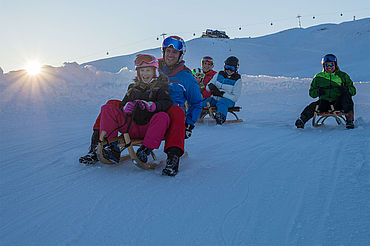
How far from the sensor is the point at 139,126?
11.8 ft

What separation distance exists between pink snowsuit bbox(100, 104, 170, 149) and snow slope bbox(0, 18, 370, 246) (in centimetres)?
34

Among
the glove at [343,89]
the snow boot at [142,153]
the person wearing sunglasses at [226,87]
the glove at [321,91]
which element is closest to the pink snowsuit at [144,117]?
the snow boot at [142,153]

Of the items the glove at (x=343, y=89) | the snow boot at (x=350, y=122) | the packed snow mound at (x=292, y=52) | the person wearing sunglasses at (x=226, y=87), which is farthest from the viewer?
the packed snow mound at (x=292, y=52)

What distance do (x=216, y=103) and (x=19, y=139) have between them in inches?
161

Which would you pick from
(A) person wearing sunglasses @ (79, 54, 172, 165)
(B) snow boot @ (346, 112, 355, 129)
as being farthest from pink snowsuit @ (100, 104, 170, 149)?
(B) snow boot @ (346, 112, 355, 129)

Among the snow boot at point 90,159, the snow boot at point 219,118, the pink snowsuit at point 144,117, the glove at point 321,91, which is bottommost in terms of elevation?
the snow boot at point 219,118

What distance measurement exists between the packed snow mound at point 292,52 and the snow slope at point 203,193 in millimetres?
27050

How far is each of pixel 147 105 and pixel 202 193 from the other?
103 centimetres

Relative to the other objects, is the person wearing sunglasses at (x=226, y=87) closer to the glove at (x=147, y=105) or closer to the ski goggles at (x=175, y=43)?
the ski goggles at (x=175, y=43)

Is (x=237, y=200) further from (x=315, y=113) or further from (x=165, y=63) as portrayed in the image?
(x=315, y=113)

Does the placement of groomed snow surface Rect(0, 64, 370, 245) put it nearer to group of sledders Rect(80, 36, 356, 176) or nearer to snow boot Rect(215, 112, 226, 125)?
group of sledders Rect(80, 36, 356, 176)

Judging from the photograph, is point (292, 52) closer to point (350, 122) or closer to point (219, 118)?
point (219, 118)

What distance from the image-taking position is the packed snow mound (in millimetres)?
37412

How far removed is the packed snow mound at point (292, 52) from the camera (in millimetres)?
37412
